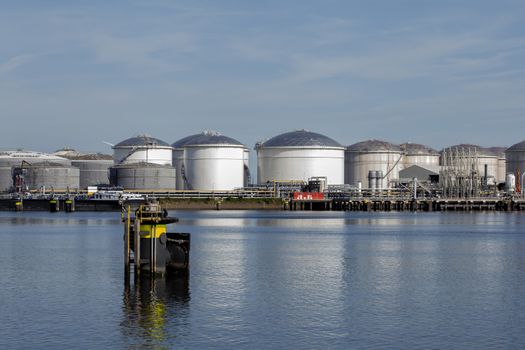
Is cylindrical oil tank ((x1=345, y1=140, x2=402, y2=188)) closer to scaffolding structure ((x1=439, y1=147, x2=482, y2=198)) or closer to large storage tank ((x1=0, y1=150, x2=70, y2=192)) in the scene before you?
scaffolding structure ((x1=439, y1=147, x2=482, y2=198))

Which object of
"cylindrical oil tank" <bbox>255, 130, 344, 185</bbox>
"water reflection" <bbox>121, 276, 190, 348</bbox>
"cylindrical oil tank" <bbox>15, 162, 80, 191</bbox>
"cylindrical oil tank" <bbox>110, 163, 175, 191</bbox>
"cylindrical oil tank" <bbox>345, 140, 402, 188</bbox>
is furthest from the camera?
"cylindrical oil tank" <bbox>345, 140, 402, 188</bbox>

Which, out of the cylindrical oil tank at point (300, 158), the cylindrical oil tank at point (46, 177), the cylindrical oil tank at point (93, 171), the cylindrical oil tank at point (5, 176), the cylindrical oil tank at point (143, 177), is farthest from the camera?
the cylindrical oil tank at point (93, 171)

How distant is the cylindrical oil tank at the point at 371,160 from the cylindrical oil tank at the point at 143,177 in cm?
3679

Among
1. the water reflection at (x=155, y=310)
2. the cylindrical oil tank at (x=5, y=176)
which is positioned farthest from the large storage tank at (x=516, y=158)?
the water reflection at (x=155, y=310)

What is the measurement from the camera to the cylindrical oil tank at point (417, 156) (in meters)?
190

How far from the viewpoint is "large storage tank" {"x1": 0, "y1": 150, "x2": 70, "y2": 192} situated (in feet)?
573

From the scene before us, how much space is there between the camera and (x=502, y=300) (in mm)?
35219

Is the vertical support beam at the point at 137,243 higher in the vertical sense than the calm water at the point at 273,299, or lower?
higher

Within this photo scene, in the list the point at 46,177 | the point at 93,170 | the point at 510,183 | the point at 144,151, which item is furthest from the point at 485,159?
the point at 46,177

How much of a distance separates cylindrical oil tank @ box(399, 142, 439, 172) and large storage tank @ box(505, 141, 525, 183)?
46.8 feet

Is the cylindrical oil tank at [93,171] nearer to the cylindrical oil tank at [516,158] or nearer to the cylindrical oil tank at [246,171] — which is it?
the cylindrical oil tank at [246,171]

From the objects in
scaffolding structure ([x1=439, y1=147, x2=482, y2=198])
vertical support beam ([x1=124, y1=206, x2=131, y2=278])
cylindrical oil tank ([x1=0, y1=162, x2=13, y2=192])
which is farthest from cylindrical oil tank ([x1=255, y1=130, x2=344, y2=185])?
vertical support beam ([x1=124, y1=206, x2=131, y2=278])

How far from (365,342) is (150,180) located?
458 ft

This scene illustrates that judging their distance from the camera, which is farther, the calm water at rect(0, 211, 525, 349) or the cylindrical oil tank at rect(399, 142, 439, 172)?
the cylindrical oil tank at rect(399, 142, 439, 172)
